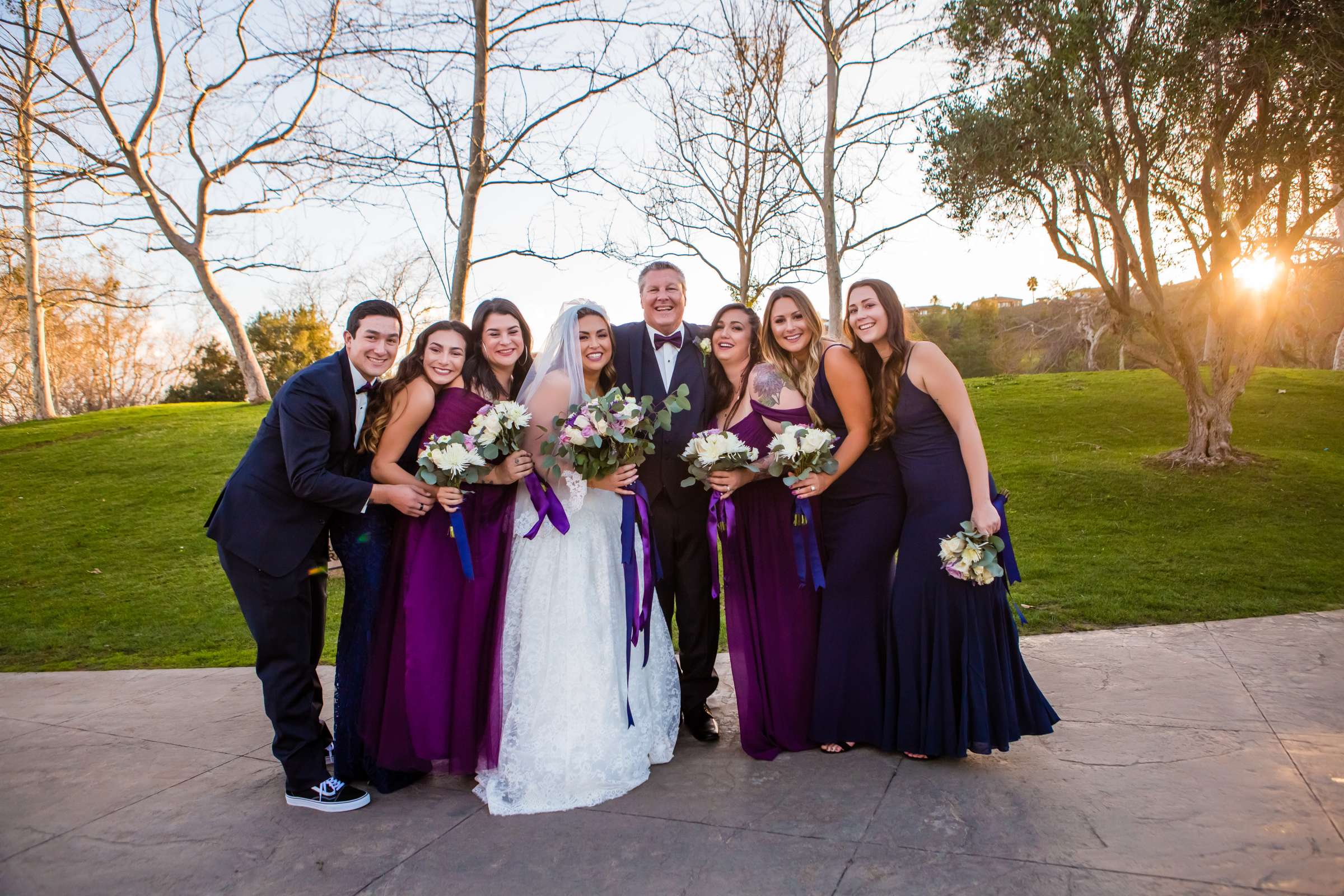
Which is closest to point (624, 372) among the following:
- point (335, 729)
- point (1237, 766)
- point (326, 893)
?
point (335, 729)

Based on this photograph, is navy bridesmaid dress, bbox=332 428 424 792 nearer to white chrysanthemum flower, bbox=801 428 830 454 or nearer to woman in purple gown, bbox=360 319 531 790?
woman in purple gown, bbox=360 319 531 790

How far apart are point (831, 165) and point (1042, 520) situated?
7.44m

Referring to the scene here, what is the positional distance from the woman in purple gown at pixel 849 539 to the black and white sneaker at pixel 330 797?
2215 millimetres

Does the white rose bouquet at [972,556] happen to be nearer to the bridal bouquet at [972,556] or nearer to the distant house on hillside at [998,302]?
the bridal bouquet at [972,556]

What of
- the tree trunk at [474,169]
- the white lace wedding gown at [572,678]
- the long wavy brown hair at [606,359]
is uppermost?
the tree trunk at [474,169]

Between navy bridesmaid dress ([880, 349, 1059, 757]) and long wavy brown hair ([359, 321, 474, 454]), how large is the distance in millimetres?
2359

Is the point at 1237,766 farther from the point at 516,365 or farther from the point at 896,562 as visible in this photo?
the point at 516,365

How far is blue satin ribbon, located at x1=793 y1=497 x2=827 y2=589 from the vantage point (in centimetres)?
421

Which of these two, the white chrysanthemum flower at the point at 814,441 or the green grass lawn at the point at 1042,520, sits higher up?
the white chrysanthemum flower at the point at 814,441

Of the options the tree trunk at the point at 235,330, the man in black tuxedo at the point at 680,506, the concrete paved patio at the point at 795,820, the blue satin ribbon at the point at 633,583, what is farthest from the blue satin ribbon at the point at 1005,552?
the tree trunk at the point at 235,330

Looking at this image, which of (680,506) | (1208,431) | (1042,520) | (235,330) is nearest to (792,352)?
(680,506)

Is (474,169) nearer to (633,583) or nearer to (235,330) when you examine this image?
(633,583)

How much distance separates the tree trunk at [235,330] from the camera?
21594mm

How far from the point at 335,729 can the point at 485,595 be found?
0.96 meters
